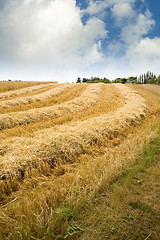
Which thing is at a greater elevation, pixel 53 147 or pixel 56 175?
pixel 53 147

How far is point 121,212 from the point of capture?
183 cm

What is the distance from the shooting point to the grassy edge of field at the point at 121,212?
158cm

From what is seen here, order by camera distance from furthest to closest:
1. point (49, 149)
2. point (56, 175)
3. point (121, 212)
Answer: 1. point (49, 149)
2. point (56, 175)
3. point (121, 212)

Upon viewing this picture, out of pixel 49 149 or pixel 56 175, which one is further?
pixel 49 149

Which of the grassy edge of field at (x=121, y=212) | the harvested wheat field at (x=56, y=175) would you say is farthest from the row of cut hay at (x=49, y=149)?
the grassy edge of field at (x=121, y=212)

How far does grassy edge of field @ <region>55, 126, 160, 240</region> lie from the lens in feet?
5.18

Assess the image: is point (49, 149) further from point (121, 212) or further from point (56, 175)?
point (121, 212)

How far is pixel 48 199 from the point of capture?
1974 mm

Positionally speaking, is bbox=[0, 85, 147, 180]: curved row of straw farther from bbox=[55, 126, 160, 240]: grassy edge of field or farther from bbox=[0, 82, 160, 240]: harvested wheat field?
bbox=[55, 126, 160, 240]: grassy edge of field

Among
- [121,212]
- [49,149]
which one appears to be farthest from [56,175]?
[121,212]

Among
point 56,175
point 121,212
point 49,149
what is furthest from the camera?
point 49,149

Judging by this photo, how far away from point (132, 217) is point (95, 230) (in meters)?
0.51

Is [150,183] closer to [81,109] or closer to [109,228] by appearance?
[109,228]

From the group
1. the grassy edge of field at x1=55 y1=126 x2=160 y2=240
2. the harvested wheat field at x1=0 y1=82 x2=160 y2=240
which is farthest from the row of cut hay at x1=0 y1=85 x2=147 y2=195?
the grassy edge of field at x1=55 y1=126 x2=160 y2=240
